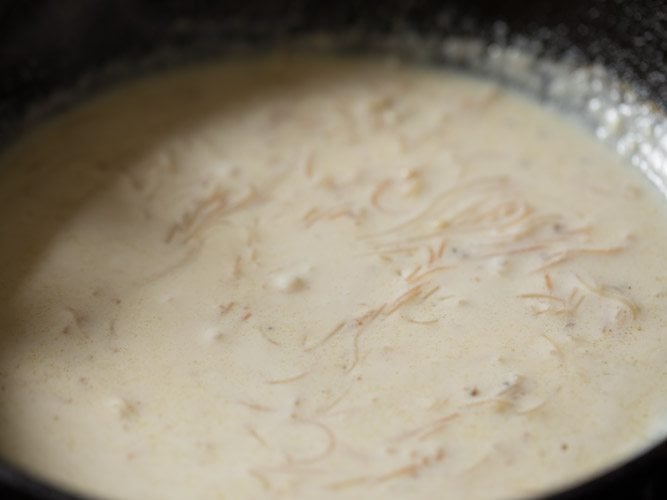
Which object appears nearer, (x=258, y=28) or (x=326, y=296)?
(x=326, y=296)

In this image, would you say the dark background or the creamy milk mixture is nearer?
the creamy milk mixture

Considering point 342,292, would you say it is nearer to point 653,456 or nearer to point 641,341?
point 641,341

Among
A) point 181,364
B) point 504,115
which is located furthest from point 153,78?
point 181,364

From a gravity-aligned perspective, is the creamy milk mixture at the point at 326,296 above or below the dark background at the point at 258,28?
below

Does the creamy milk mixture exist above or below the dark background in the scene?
below

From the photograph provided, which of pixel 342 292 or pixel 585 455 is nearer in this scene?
pixel 585 455

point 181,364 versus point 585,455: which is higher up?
point 181,364

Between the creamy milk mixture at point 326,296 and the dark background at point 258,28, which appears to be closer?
the creamy milk mixture at point 326,296

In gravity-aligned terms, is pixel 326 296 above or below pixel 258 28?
below
